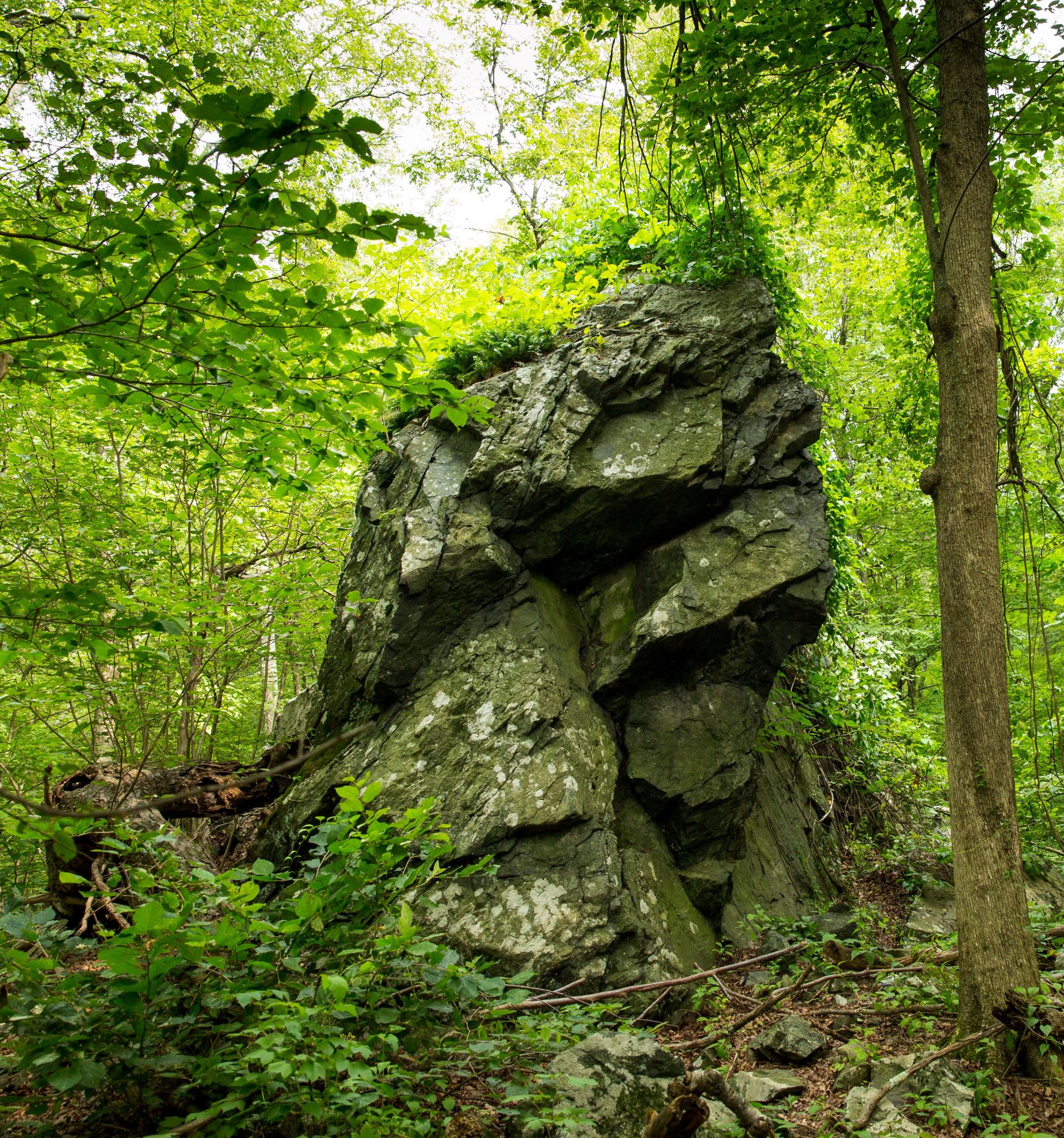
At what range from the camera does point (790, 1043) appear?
373 centimetres

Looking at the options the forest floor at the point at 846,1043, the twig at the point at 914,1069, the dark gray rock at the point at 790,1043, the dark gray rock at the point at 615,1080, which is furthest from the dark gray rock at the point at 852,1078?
the dark gray rock at the point at 615,1080

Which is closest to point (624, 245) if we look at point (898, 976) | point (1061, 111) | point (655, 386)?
point (655, 386)

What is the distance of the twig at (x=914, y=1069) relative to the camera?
294 cm

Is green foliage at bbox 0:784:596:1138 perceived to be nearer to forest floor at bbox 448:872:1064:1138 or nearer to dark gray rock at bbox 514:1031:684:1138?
dark gray rock at bbox 514:1031:684:1138

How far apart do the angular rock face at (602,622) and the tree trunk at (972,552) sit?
7.04 ft

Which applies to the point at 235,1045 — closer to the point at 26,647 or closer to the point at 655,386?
the point at 26,647

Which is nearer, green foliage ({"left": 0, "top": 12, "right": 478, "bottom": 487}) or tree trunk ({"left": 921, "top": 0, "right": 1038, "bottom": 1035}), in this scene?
green foliage ({"left": 0, "top": 12, "right": 478, "bottom": 487})

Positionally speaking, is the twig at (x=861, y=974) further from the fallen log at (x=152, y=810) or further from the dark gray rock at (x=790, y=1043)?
the fallen log at (x=152, y=810)

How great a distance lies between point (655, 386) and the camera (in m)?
6.67

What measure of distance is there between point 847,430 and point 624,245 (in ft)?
29.5

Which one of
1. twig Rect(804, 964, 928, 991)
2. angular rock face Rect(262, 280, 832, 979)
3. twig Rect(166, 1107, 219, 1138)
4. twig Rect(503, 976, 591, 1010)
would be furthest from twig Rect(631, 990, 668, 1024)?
twig Rect(166, 1107, 219, 1138)

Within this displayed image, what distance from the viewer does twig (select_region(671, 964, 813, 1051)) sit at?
386 cm

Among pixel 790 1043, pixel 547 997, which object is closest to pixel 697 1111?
pixel 790 1043

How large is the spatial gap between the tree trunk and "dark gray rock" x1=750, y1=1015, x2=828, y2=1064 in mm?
724
